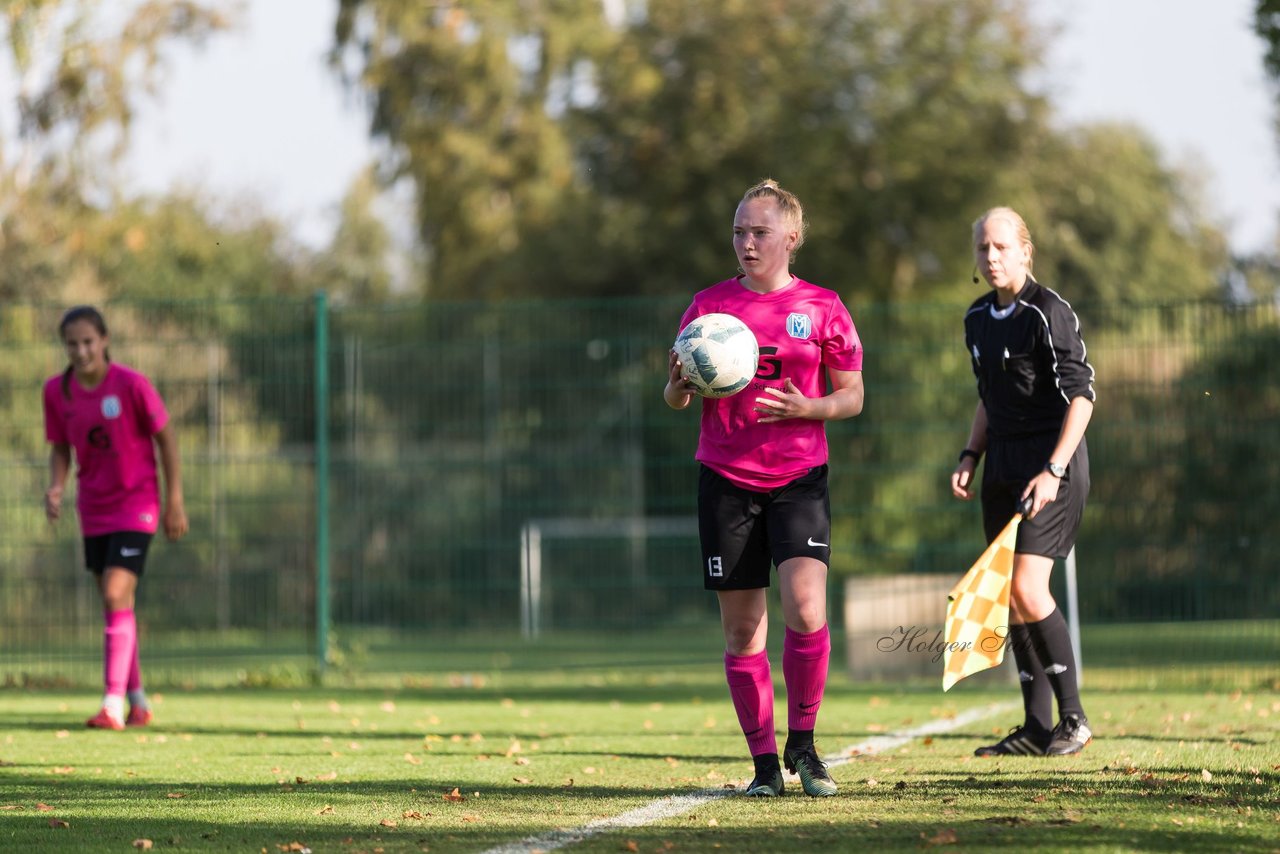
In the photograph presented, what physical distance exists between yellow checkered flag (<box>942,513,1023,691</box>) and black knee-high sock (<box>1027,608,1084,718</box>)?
0.50 metres

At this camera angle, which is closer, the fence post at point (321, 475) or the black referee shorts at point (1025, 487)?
the black referee shorts at point (1025, 487)

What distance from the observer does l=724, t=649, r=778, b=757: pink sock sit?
5.95 meters

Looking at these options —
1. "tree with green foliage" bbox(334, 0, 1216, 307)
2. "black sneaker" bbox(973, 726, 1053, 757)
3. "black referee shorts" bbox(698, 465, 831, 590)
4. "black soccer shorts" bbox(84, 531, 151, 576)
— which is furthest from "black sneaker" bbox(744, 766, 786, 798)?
"tree with green foliage" bbox(334, 0, 1216, 307)

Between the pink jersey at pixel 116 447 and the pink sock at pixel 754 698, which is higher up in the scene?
the pink jersey at pixel 116 447

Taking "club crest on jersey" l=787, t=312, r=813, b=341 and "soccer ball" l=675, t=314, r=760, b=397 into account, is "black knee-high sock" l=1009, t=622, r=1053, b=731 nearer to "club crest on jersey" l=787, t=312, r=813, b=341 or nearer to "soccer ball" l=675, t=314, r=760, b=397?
"club crest on jersey" l=787, t=312, r=813, b=341

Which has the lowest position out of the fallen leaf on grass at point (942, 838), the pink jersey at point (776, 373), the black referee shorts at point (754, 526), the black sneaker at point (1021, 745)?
the black sneaker at point (1021, 745)

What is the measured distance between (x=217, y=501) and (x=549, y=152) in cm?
2017

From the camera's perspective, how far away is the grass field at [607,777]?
16.4ft

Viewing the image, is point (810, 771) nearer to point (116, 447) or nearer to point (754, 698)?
point (754, 698)

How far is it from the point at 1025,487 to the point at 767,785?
1963 millimetres

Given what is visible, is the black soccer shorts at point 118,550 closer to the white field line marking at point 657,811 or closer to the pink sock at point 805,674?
the white field line marking at point 657,811

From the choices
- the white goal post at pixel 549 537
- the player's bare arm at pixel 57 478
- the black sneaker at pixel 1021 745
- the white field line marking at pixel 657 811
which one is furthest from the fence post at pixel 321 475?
the black sneaker at pixel 1021 745

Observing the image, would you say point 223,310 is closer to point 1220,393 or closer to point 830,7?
point 1220,393

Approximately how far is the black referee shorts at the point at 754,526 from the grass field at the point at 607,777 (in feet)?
2.51
